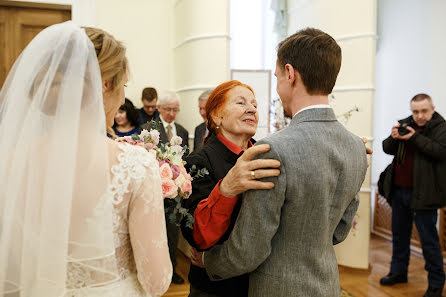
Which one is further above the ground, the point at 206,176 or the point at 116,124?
the point at 116,124

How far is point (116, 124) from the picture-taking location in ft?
13.0

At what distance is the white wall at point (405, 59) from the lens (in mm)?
4715

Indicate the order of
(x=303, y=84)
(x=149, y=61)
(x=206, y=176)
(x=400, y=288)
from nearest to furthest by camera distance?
1. (x=303, y=84)
2. (x=206, y=176)
3. (x=400, y=288)
4. (x=149, y=61)

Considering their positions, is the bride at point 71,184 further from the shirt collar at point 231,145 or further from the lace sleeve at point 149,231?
the shirt collar at point 231,145

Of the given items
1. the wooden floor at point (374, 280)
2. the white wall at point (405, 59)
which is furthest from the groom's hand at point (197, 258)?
the white wall at point (405, 59)

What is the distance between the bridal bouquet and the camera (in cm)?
128

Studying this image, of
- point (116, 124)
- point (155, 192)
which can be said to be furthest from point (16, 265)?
point (116, 124)

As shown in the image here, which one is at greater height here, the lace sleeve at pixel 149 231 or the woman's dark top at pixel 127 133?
the woman's dark top at pixel 127 133

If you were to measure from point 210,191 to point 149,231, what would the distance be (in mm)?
525

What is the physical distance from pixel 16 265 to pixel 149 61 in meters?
4.04

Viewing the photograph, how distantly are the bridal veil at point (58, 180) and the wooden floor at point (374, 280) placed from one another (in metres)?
2.57

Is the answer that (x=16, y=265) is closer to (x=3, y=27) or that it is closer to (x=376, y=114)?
(x=3, y=27)

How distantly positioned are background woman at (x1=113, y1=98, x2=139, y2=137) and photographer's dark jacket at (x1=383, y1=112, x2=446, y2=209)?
264 centimetres

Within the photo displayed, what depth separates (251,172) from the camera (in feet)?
3.73
